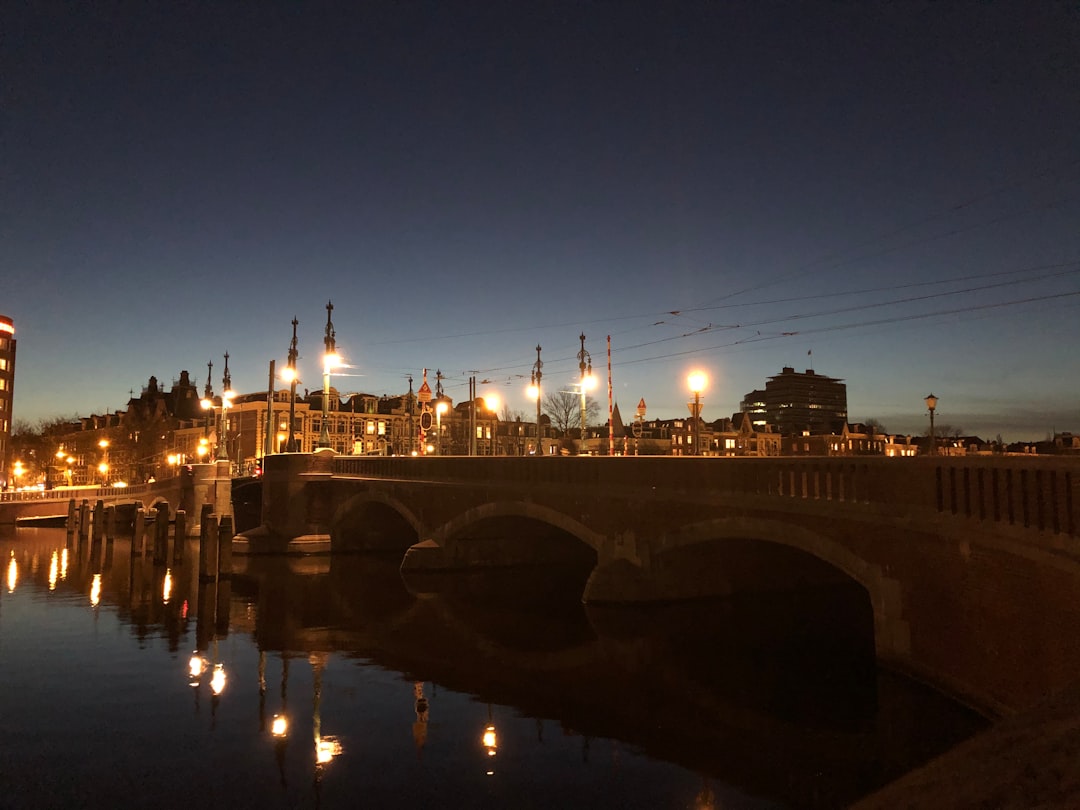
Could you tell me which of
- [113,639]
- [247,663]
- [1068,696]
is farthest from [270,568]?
[1068,696]

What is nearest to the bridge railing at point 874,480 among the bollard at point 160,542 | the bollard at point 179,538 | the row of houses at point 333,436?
the bollard at point 160,542

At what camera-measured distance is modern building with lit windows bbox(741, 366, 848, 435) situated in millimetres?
175625

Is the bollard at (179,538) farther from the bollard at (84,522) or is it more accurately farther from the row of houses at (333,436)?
the row of houses at (333,436)

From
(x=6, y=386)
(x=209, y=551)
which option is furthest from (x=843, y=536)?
(x=6, y=386)

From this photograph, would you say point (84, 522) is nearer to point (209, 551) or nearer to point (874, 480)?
point (209, 551)

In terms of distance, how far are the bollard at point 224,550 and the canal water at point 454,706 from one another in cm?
618

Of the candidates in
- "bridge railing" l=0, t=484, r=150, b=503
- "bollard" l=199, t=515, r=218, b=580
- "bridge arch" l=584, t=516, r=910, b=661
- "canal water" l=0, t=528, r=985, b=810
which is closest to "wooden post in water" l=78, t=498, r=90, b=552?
"bridge railing" l=0, t=484, r=150, b=503

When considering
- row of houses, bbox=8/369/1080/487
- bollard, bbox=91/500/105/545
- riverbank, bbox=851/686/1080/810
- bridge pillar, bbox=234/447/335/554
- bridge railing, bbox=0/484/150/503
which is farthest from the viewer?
row of houses, bbox=8/369/1080/487

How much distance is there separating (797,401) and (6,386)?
15038cm

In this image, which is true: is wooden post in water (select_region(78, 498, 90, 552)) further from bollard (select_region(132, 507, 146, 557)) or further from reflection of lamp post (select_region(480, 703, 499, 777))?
reflection of lamp post (select_region(480, 703, 499, 777))

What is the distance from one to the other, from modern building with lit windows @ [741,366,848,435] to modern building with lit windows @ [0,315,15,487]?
13746 centimetres

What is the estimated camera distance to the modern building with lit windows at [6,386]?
317 ft

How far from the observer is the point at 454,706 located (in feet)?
56.6

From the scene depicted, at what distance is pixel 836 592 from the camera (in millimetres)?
29906
